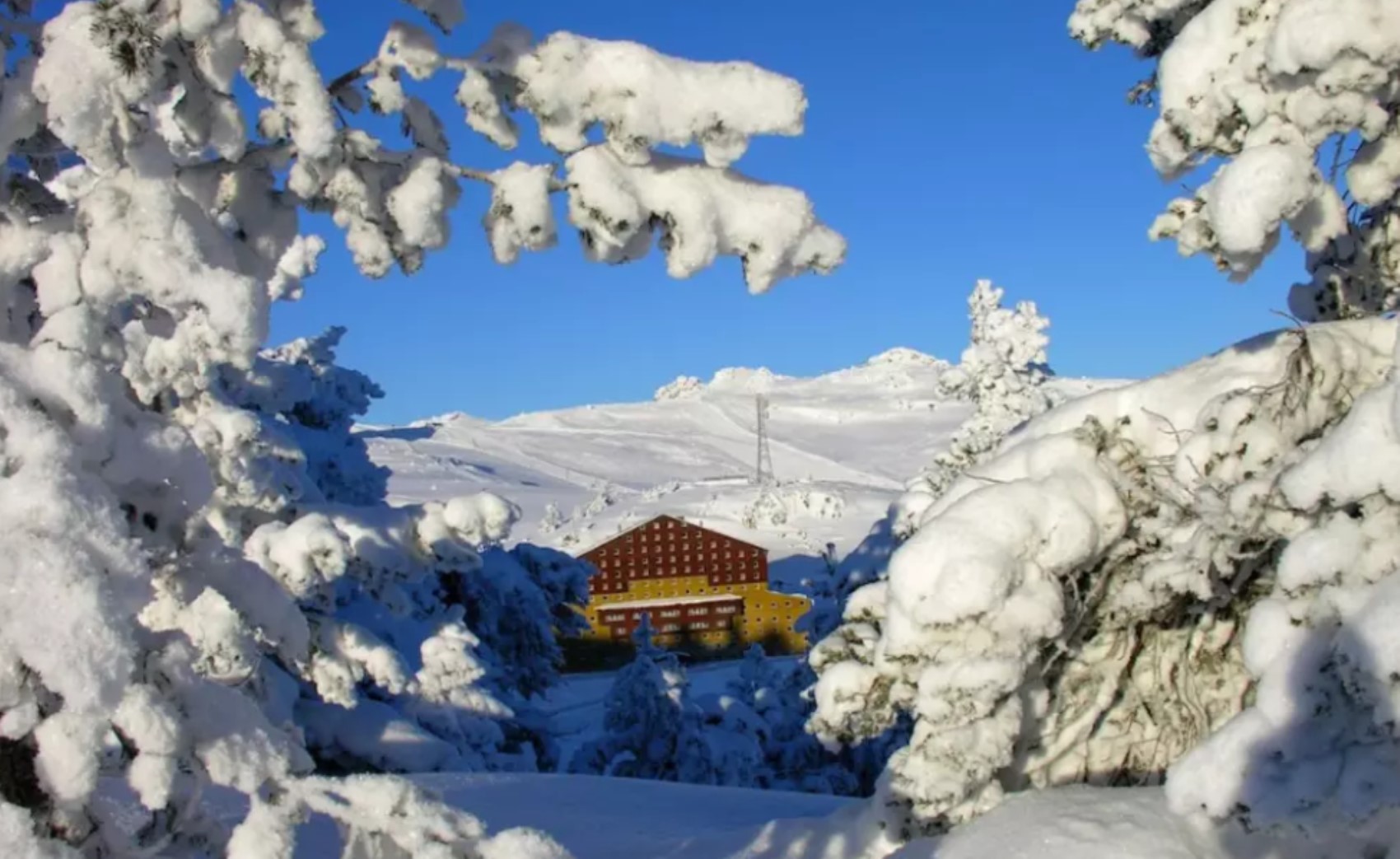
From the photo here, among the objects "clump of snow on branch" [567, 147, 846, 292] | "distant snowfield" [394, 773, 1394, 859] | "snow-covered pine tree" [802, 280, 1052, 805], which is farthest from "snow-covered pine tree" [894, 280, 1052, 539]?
"clump of snow on branch" [567, 147, 846, 292]

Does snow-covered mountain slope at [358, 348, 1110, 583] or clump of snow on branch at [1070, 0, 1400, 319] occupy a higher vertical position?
snow-covered mountain slope at [358, 348, 1110, 583]

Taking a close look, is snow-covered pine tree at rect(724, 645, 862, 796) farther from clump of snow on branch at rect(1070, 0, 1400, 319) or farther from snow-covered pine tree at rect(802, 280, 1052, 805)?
clump of snow on branch at rect(1070, 0, 1400, 319)

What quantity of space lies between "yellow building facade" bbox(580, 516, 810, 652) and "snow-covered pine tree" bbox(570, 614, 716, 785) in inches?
876

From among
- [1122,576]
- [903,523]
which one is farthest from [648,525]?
[1122,576]

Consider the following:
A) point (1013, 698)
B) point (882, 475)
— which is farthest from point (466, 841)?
point (882, 475)

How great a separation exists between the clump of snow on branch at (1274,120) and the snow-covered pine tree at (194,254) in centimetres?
240

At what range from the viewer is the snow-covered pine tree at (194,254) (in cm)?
251

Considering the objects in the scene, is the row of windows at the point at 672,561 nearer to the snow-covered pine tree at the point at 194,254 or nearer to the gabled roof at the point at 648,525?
the gabled roof at the point at 648,525

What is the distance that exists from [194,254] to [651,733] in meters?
Result: 16.5

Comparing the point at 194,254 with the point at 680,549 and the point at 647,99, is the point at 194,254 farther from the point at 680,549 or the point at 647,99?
the point at 680,549

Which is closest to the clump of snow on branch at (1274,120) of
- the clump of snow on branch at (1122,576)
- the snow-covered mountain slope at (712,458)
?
the clump of snow on branch at (1122,576)

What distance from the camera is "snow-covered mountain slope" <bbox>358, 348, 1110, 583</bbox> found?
194 ft

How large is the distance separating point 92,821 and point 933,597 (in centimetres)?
345

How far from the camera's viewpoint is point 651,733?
730 inches
